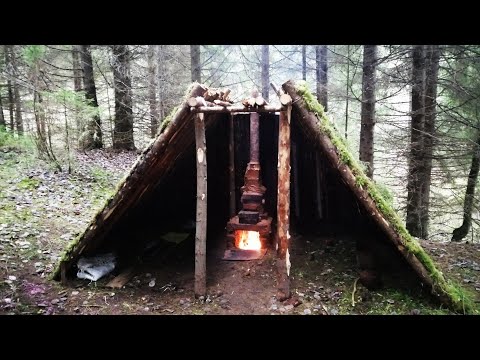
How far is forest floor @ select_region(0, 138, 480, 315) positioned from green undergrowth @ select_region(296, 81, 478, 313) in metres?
0.28

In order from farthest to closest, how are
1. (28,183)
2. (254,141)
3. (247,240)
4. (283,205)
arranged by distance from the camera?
(28,183) → (247,240) → (254,141) → (283,205)

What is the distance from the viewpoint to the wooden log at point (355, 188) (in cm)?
530

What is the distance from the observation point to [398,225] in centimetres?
540

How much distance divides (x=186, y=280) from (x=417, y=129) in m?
6.88

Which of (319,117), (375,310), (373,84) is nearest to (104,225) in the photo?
(319,117)

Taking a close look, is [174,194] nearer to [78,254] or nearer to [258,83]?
[78,254]

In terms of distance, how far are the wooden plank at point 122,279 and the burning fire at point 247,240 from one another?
221 centimetres

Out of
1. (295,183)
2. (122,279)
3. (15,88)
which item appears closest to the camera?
(122,279)

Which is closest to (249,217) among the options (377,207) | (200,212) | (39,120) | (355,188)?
(200,212)

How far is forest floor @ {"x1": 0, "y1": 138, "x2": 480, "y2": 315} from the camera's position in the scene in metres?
5.31

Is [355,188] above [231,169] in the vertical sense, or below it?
below

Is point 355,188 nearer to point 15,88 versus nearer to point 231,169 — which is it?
point 231,169

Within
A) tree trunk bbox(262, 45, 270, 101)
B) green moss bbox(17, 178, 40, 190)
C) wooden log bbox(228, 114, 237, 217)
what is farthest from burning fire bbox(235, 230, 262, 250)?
tree trunk bbox(262, 45, 270, 101)

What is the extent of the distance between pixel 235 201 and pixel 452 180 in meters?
6.17
